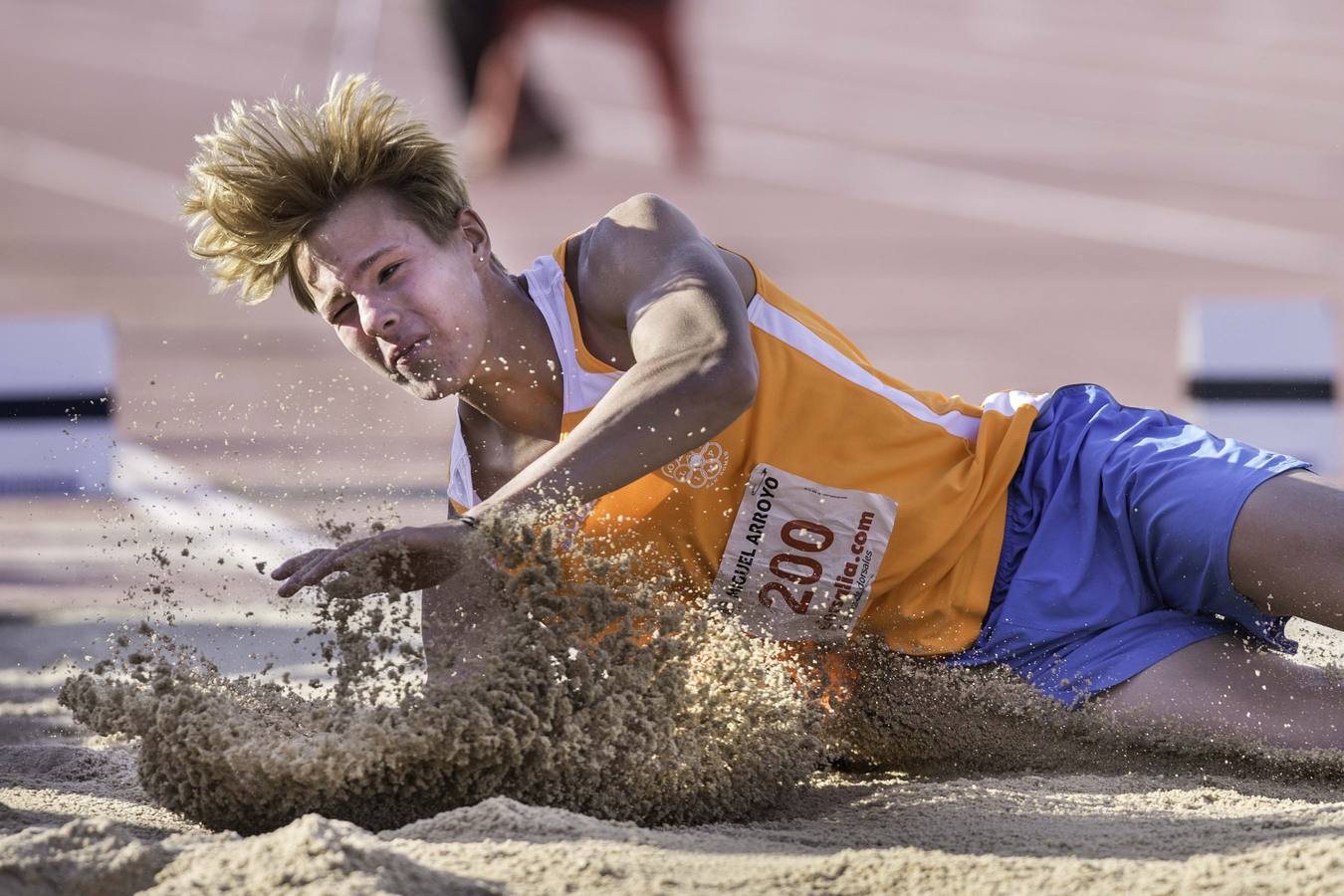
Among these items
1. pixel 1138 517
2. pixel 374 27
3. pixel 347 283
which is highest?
pixel 374 27

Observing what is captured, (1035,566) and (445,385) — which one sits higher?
(445,385)

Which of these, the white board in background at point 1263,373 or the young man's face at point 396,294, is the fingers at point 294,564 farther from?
the white board in background at point 1263,373

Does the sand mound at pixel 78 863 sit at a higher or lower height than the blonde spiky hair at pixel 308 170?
lower

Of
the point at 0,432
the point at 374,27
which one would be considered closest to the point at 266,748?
the point at 0,432

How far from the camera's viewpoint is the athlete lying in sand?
3.23 meters

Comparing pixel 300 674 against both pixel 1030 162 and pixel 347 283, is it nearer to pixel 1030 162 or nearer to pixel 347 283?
pixel 347 283

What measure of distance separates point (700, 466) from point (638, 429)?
1.49ft

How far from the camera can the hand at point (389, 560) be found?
2668 mm

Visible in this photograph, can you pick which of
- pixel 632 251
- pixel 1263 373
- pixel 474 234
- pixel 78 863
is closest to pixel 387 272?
pixel 474 234

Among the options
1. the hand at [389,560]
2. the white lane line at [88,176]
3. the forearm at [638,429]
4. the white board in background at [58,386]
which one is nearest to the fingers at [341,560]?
the hand at [389,560]

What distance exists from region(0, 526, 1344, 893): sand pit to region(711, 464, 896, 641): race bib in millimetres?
127

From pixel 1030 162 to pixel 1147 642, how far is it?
1245 centimetres

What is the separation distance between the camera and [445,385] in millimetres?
3211

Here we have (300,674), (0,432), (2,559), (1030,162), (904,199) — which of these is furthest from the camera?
(1030,162)
